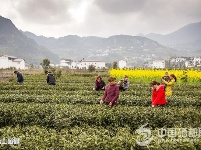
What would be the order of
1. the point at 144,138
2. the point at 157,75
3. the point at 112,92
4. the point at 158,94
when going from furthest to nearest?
A: the point at 157,75 → the point at 158,94 → the point at 112,92 → the point at 144,138

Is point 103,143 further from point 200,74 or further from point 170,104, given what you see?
point 200,74

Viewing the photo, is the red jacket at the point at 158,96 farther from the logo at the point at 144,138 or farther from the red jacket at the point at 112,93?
the logo at the point at 144,138

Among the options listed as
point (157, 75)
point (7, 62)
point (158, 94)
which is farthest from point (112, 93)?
point (7, 62)

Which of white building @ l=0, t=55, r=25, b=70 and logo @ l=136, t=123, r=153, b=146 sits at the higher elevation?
white building @ l=0, t=55, r=25, b=70

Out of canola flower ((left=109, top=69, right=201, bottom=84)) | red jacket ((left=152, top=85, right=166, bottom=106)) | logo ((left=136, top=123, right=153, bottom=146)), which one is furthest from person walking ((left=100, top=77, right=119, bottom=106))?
canola flower ((left=109, top=69, right=201, bottom=84))

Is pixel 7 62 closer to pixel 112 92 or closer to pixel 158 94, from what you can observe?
pixel 112 92

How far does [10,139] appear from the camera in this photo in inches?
261

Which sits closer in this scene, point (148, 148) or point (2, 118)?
point (148, 148)

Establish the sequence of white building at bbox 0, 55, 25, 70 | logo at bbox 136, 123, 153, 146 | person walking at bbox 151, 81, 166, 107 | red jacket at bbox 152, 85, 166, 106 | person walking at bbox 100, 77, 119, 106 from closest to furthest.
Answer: logo at bbox 136, 123, 153, 146, person walking at bbox 100, 77, 119, 106, person walking at bbox 151, 81, 166, 107, red jacket at bbox 152, 85, 166, 106, white building at bbox 0, 55, 25, 70

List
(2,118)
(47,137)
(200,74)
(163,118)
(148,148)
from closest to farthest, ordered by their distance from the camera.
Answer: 1. (148,148)
2. (47,137)
3. (163,118)
4. (2,118)
5. (200,74)

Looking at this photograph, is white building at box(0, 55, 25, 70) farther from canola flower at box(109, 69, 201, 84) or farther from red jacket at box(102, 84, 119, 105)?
red jacket at box(102, 84, 119, 105)

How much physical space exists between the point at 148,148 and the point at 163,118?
4.26m

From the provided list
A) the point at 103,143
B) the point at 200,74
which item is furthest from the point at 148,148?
the point at 200,74

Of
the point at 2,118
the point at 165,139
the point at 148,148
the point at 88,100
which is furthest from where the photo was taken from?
the point at 88,100
